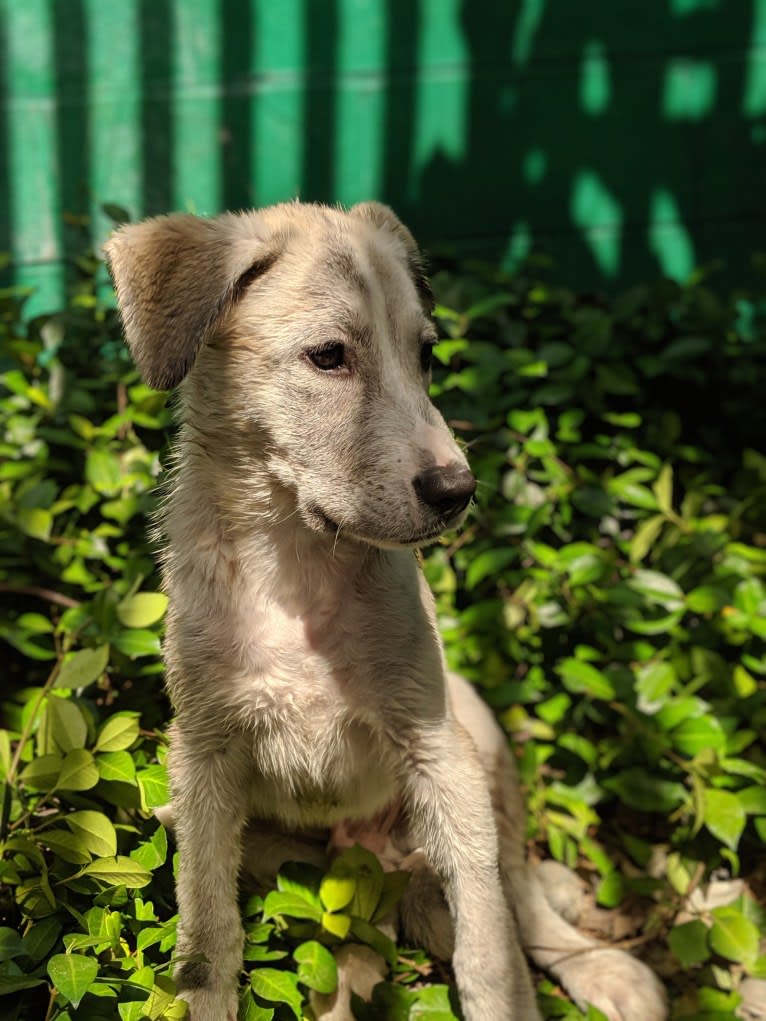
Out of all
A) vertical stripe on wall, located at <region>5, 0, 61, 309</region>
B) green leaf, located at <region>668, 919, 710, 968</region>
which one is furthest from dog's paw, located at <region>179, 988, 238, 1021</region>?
vertical stripe on wall, located at <region>5, 0, 61, 309</region>

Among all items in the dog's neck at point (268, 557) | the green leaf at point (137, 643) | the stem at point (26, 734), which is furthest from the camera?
the green leaf at point (137, 643)

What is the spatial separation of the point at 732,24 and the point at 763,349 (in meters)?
1.88

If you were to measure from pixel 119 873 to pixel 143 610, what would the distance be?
89 centimetres

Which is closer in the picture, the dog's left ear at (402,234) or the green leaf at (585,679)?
the dog's left ear at (402,234)

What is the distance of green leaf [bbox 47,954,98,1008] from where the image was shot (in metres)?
2.22

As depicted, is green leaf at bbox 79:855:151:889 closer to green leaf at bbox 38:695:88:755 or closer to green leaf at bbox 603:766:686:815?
Answer: green leaf at bbox 38:695:88:755

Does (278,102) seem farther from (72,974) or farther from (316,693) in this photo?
(72,974)

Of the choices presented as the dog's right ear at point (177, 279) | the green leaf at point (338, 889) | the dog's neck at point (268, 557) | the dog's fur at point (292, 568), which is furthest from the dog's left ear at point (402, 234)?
the green leaf at point (338, 889)

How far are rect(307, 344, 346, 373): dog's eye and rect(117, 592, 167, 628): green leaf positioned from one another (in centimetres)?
104

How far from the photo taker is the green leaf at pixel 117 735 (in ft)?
9.66

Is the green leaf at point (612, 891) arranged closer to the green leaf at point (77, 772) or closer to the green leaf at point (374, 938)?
the green leaf at point (374, 938)

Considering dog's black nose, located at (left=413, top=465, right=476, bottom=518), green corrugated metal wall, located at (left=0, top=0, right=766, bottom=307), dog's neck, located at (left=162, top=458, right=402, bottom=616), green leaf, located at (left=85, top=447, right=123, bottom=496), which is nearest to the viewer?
dog's black nose, located at (left=413, top=465, right=476, bottom=518)

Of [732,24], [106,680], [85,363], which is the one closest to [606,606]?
[106,680]

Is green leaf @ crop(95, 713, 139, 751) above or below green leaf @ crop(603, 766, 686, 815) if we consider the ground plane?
above
